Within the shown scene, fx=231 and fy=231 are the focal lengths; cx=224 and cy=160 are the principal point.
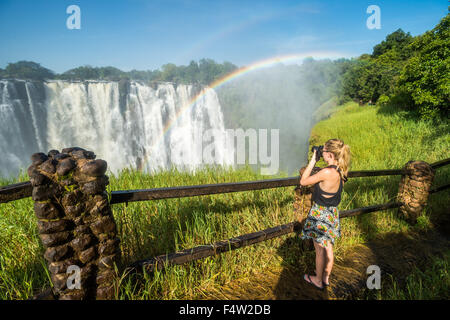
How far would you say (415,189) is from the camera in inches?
149

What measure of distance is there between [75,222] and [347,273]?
8.75 feet

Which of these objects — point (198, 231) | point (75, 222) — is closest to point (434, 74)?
point (198, 231)

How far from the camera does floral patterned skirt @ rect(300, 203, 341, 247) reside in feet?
7.27

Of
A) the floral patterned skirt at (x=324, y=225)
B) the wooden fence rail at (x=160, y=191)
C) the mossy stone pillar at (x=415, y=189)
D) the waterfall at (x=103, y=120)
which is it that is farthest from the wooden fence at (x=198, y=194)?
the waterfall at (x=103, y=120)

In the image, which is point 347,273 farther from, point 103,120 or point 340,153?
point 103,120

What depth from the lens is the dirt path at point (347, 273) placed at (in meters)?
2.17

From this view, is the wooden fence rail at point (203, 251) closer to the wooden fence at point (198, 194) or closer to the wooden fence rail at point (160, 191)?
the wooden fence at point (198, 194)

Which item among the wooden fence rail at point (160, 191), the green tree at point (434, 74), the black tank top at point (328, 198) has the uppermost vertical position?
the green tree at point (434, 74)

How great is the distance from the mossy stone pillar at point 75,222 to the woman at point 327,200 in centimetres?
171

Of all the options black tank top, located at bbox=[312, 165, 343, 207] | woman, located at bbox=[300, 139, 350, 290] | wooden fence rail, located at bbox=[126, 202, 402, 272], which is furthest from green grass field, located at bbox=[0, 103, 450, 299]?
black tank top, located at bbox=[312, 165, 343, 207]

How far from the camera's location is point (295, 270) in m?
2.49

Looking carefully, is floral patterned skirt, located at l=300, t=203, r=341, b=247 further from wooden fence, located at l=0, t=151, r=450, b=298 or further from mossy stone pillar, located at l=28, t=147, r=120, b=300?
mossy stone pillar, located at l=28, t=147, r=120, b=300

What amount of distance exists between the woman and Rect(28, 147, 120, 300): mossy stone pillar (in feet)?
5.62
